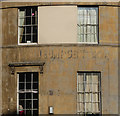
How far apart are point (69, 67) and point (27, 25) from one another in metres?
3.28

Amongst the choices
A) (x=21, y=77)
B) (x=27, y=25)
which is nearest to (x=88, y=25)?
(x=27, y=25)

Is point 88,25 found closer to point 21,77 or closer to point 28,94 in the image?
point 21,77

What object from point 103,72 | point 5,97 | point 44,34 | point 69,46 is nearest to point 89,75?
point 103,72

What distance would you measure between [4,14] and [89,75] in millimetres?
5742

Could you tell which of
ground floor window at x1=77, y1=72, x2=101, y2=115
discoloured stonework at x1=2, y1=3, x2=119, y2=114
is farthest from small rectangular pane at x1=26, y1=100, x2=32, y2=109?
ground floor window at x1=77, y1=72, x2=101, y2=115

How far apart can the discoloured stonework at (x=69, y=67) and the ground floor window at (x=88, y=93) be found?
11.2 inches

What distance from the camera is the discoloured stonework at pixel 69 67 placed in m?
17.8

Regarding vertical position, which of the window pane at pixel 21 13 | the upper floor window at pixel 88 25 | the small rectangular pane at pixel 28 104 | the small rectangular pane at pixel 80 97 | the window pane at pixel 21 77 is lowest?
the small rectangular pane at pixel 28 104

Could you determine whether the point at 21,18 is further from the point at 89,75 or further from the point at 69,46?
the point at 89,75

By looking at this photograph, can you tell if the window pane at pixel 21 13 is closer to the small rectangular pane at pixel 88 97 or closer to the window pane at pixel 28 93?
the window pane at pixel 28 93

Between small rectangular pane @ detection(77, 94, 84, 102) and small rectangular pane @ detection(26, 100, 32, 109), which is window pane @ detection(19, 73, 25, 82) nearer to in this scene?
small rectangular pane @ detection(26, 100, 32, 109)

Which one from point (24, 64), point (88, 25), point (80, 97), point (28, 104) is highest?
point (88, 25)

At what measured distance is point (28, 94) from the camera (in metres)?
18.1

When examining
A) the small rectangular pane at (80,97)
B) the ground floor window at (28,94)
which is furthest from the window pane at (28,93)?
the small rectangular pane at (80,97)
